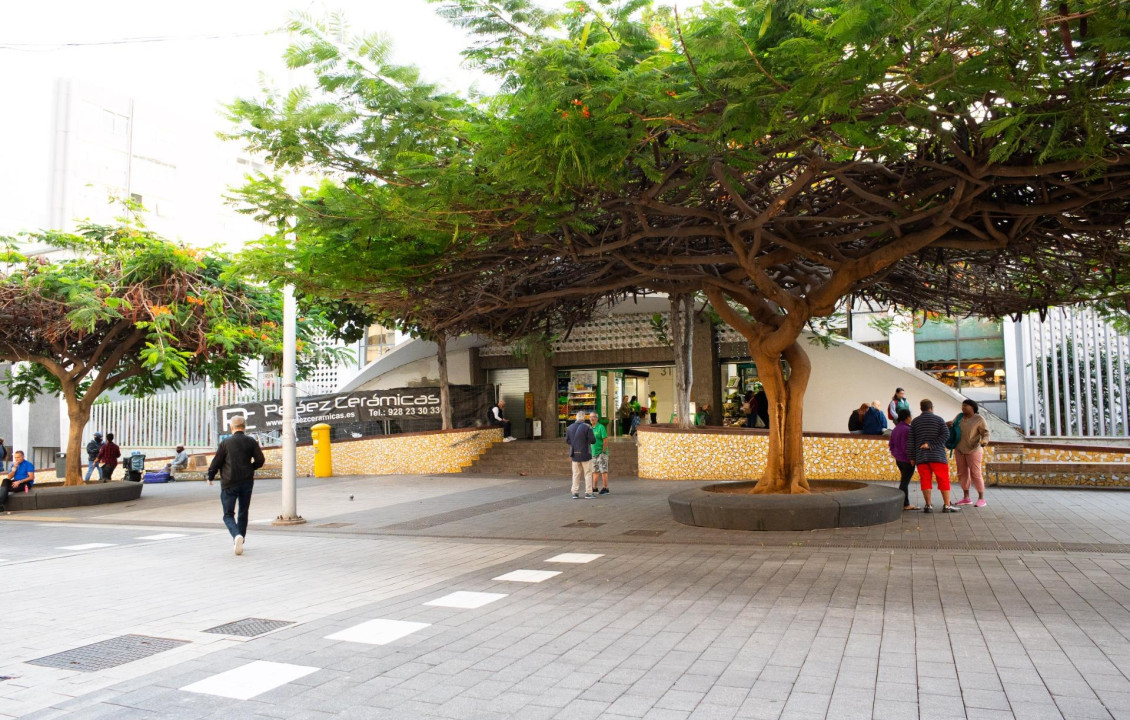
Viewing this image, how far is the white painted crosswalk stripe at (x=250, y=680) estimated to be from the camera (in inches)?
180

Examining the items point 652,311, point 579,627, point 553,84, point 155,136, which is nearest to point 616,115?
point 553,84

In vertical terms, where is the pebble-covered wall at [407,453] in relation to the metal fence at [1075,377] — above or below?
below

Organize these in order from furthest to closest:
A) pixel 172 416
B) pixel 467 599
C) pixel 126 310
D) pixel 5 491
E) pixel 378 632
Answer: pixel 172 416, pixel 5 491, pixel 126 310, pixel 467 599, pixel 378 632

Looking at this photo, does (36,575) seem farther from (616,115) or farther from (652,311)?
(652,311)

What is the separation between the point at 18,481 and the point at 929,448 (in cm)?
1801

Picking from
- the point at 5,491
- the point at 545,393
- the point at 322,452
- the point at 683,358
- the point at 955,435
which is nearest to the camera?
the point at 955,435

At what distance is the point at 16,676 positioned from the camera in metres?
4.97

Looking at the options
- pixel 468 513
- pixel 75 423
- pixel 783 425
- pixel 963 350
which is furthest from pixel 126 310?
pixel 963 350

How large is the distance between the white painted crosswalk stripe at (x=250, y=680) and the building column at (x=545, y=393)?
2010 centimetres

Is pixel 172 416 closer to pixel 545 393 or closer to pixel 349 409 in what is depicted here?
pixel 349 409

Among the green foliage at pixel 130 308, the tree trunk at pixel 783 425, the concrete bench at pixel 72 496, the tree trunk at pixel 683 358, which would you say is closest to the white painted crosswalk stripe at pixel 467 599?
the tree trunk at pixel 783 425

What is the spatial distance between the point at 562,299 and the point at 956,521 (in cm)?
683

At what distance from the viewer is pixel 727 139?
6.52 metres

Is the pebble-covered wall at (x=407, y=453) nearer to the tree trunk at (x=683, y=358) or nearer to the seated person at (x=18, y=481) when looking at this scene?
the seated person at (x=18, y=481)
